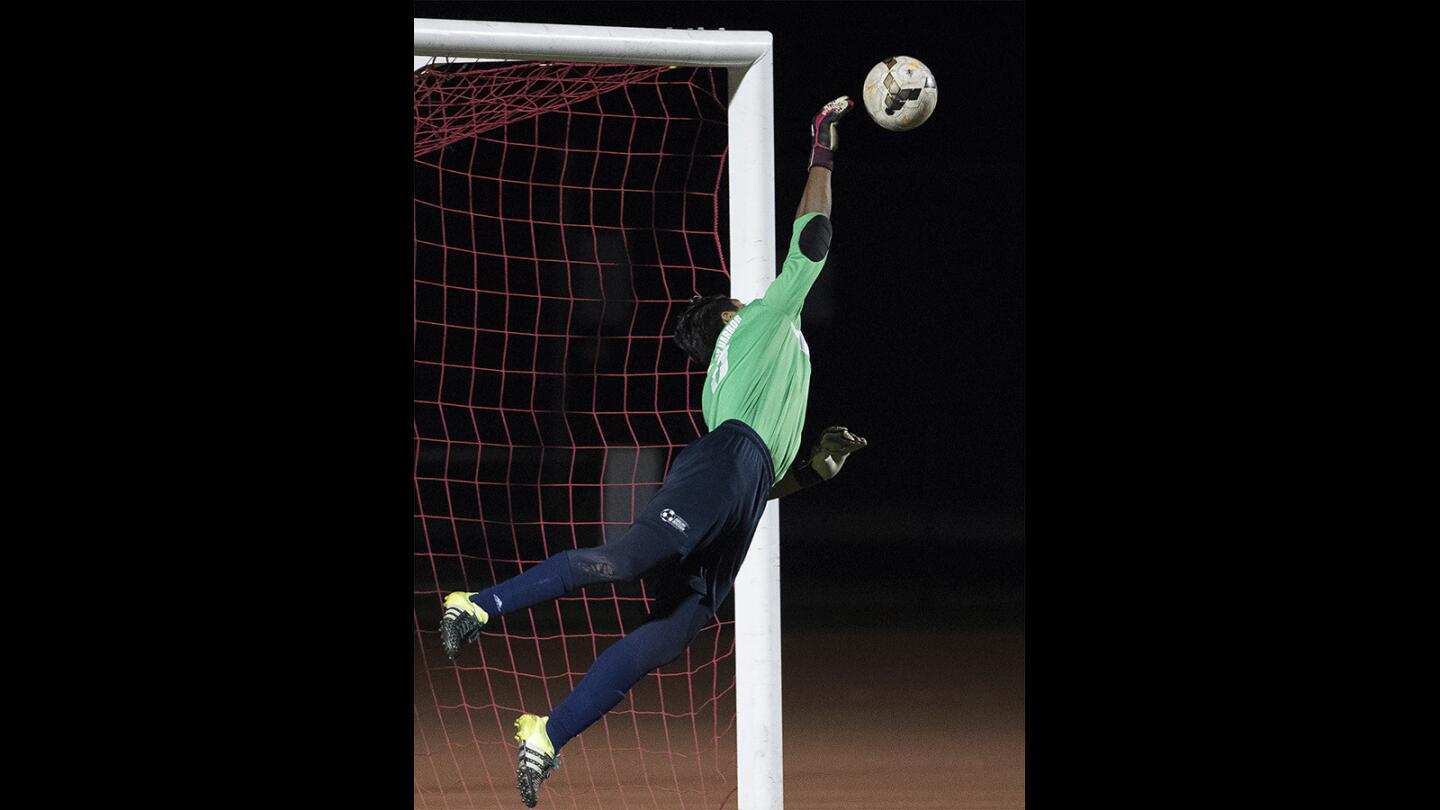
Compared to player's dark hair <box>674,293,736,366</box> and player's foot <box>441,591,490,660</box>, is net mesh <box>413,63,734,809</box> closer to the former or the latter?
player's dark hair <box>674,293,736,366</box>

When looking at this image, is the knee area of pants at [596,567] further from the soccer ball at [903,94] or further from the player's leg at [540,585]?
the soccer ball at [903,94]

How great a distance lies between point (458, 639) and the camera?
11.3 feet

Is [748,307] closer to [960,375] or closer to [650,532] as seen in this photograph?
[650,532]

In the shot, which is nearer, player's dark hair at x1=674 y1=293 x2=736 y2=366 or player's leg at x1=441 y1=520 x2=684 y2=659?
player's leg at x1=441 y1=520 x2=684 y2=659

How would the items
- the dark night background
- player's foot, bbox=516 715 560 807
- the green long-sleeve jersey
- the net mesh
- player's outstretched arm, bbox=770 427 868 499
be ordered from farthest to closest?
the dark night background, the net mesh, player's outstretched arm, bbox=770 427 868 499, the green long-sleeve jersey, player's foot, bbox=516 715 560 807

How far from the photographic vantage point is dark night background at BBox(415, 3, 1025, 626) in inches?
309

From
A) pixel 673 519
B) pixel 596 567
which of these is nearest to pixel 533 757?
pixel 596 567

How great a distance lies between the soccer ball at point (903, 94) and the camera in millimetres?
3709

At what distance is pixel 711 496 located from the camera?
3.70m

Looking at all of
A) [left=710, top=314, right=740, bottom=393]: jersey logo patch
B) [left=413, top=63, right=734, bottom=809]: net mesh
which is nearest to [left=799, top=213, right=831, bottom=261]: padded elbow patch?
[left=710, top=314, right=740, bottom=393]: jersey logo patch

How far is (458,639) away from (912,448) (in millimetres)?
5840

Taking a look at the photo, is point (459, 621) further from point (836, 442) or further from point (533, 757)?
point (836, 442)

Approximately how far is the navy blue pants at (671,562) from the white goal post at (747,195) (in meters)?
0.20

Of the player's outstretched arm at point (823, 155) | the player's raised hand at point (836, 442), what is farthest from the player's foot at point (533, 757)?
the player's outstretched arm at point (823, 155)
